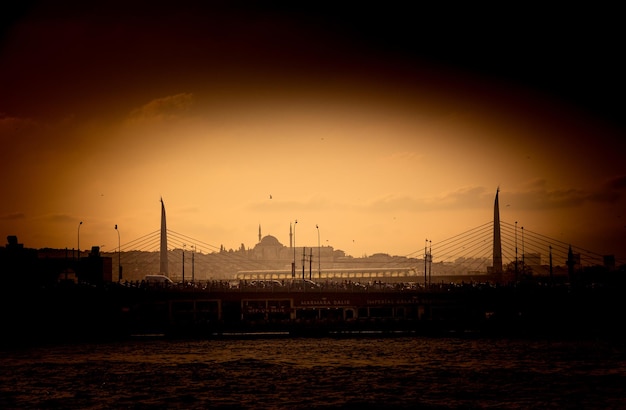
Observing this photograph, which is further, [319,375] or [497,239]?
[497,239]

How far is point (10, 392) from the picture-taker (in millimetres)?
58656

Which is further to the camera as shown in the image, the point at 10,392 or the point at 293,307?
the point at 293,307

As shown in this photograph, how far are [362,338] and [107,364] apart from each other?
110ft

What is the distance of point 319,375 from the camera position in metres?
64.8

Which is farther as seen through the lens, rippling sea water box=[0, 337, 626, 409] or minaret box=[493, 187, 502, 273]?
minaret box=[493, 187, 502, 273]

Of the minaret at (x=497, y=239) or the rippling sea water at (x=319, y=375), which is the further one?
the minaret at (x=497, y=239)

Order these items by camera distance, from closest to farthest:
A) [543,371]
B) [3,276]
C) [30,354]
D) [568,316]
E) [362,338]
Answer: [543,371] < [30,354] < [362,338] < [568,316] < [3,276]

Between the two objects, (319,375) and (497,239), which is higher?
(497,239)

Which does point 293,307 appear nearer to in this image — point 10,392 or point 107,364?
point 107,364

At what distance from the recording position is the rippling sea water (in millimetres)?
54844

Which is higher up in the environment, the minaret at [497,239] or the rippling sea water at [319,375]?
the minaret at [497,239]

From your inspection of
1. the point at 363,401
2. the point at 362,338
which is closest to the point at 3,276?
the point at 362,338

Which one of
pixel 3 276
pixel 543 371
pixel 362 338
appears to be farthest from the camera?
pixel 3 276

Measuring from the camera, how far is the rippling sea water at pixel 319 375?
54.8 meters
